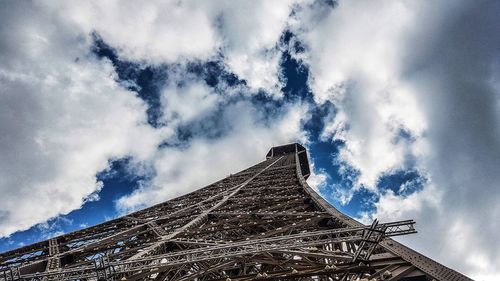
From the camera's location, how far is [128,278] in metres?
6.87

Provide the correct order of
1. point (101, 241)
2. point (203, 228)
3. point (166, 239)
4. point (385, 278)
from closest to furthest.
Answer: point (385, 278) < point (166, 239) < point (101, 241) < point (203, 228)

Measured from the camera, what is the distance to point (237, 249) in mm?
7289

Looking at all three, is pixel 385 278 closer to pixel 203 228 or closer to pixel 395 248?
pixel 395 248

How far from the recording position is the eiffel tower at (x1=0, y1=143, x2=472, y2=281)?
600 centimetres

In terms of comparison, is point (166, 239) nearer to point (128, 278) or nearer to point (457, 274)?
point (128, 278)

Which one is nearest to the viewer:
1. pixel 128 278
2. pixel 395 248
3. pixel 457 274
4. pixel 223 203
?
pixel 457 274

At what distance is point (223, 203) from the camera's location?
1867 centimetres

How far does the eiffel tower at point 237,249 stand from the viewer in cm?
600

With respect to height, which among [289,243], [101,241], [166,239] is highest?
[101,241]

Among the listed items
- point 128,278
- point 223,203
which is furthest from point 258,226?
point 128,278

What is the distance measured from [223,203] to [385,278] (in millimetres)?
13692

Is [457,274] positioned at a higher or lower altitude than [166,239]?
lower

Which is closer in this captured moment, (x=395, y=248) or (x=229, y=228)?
(x=395, y=248)

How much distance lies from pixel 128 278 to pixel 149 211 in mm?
13219
